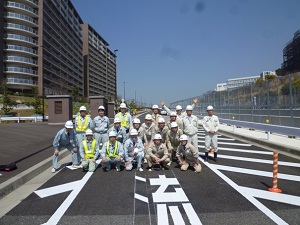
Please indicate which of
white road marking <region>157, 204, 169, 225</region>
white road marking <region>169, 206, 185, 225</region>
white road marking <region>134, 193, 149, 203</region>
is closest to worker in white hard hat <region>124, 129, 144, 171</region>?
white road marking <region>134, 193, 149, 203</region>

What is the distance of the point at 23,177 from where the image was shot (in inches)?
241

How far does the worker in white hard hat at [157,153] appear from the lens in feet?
23.7

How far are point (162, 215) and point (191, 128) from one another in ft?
14.4

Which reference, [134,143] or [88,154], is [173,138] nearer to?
[134,143]

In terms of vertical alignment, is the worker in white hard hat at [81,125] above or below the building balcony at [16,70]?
below

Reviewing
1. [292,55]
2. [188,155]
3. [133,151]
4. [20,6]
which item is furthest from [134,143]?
[292,55]

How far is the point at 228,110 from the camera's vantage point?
819 inches

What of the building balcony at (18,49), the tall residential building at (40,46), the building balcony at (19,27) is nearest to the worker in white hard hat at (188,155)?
the tall residential building at (40,46)

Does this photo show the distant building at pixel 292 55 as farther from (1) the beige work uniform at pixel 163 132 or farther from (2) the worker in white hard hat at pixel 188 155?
(2) the worker in white hard hat at pixel 188 155

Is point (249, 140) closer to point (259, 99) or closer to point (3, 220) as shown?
point (259, 99)

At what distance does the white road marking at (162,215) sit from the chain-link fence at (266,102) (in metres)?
9.21

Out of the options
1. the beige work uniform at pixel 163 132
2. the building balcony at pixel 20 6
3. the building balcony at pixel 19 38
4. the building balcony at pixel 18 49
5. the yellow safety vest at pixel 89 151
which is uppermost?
the building balcony at pixel 20 6

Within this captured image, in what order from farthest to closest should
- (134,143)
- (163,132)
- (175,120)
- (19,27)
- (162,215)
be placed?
(19,27), (175,120), (163,132), (134,143), (162,215)

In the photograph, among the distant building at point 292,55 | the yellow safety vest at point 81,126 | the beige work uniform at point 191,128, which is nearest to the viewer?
the beige work uniform at point 191,128
